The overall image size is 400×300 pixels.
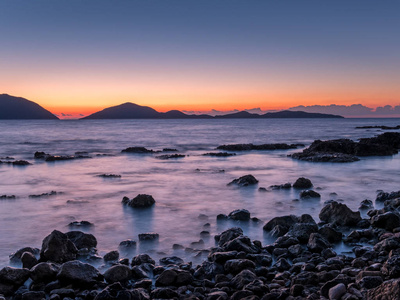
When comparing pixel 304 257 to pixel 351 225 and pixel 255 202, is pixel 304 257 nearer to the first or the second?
pixel 351 225

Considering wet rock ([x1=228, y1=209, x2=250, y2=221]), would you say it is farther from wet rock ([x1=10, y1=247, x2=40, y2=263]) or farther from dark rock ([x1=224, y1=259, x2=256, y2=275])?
wet rock ([x1=10, y1=247, x2=40, y2=263])

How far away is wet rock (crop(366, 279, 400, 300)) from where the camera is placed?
3.69m

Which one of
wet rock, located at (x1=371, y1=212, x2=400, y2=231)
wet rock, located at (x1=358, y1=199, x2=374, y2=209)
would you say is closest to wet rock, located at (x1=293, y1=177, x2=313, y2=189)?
wet rock, located at (x1=358, y1=199, x2=374, y2=209)

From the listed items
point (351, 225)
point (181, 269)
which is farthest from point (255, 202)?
point (181, 269)

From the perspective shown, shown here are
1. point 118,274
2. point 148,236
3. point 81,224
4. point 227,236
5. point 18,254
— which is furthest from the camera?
point 81,224

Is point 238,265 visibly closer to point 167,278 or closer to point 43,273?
point 167,278

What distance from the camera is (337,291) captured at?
4750 millimetres

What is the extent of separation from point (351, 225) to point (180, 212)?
464 cm

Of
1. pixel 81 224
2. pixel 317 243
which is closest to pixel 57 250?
pixel 81 224

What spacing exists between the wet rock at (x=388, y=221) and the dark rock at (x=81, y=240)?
6219 millimetres

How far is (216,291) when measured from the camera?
5258 mm

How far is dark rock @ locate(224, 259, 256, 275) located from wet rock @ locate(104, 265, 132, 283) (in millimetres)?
1607

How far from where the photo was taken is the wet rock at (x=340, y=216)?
872 centimetres

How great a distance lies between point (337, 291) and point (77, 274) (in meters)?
3.76
